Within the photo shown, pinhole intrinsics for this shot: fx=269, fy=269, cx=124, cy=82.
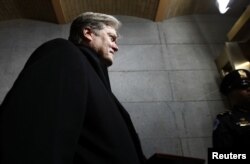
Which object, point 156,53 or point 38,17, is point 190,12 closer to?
point 156,53

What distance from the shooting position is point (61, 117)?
2.88 ft

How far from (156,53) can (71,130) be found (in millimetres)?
2374

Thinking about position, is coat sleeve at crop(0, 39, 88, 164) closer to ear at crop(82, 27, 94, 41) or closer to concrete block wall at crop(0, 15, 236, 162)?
ear at crop(82, 27, 94, 41)

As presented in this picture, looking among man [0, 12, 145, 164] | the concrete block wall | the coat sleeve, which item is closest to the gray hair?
man [0, 12, 145, 164]

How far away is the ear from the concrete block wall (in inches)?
51.0

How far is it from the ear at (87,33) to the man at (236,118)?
135cm

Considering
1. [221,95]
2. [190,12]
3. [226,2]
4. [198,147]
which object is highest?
[226,2]

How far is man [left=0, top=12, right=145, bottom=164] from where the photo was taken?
0.82 m

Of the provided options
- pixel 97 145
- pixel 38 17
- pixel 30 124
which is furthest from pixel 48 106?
pixel 38 17

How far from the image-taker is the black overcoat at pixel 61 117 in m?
0.82

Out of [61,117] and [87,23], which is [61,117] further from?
[87,23]

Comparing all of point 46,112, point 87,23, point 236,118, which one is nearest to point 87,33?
point 87,23

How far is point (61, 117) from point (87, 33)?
2.47 ft

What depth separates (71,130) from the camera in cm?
89
